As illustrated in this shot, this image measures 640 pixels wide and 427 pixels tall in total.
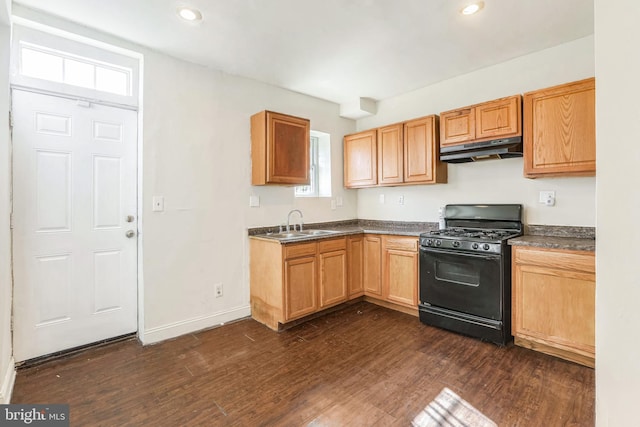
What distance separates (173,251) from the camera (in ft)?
9.41

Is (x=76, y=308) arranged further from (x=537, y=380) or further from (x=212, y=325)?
(x=537, y=380)

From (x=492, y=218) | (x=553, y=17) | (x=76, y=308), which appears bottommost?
(x=76, y=308)

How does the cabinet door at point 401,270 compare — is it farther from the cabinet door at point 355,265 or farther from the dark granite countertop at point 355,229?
the cabinet door at point 355,265

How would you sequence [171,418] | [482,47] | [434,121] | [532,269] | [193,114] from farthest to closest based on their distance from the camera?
[434,121], [193,114], [482,47], [532,269], [171,418]

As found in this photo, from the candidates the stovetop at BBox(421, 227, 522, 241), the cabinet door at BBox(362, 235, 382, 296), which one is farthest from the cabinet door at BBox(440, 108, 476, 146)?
the cabinet door at BBox(362, 235, 382, 296)

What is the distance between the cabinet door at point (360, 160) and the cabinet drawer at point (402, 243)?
86 cm

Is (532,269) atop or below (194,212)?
below

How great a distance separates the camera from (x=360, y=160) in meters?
4.14

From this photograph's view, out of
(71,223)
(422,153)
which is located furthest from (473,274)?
(71,223)

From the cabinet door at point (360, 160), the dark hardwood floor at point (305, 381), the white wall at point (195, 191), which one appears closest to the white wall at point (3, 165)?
the dark hardwood floor at point (305, 381)

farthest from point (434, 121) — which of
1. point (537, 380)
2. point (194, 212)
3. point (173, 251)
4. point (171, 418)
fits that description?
point (171, 418)

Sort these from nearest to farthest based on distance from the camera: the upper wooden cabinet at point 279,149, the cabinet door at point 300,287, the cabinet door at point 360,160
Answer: the cabinet door at point 300,287, the upper wooden cabinet at point 279,149, the cabinet door at point 360,160

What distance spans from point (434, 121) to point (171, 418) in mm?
3473

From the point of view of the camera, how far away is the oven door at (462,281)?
8.59ft
